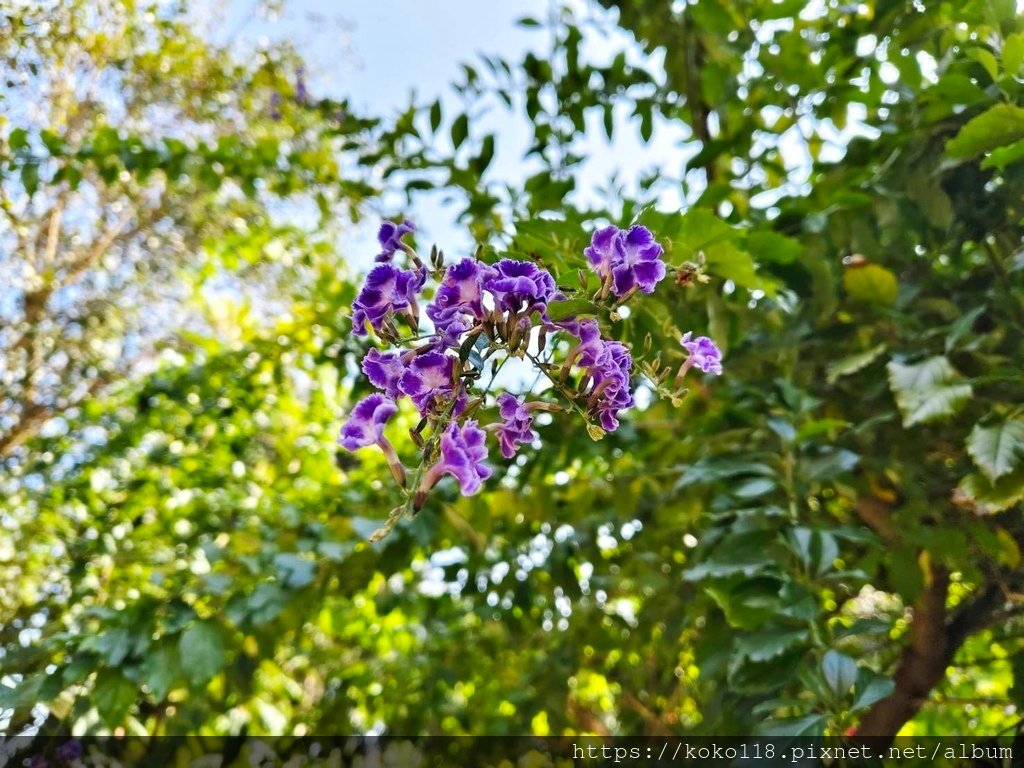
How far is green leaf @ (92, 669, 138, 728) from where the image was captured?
2.47ft

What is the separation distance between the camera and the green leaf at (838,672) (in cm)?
59

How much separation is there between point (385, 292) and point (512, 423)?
0.39 feet

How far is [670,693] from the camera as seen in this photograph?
1316 mm

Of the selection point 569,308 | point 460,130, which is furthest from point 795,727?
point 460,130

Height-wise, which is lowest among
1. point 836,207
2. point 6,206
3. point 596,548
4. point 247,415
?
point 596,548

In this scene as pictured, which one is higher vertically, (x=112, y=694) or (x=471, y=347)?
(x=471, y=347)

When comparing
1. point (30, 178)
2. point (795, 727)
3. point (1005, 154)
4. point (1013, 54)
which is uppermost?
point (30, 178)

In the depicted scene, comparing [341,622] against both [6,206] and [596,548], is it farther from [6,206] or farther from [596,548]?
[6,206]

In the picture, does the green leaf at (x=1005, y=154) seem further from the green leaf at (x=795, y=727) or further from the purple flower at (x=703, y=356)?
the green leaf at (x=795, y=727)

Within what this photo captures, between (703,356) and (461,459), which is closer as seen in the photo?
(461,459)

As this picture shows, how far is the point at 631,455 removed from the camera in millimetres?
1168

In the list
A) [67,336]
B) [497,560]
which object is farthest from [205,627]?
[67,336]

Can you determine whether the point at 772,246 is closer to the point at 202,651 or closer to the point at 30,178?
the point at 202,651

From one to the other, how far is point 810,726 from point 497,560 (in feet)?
2.14
